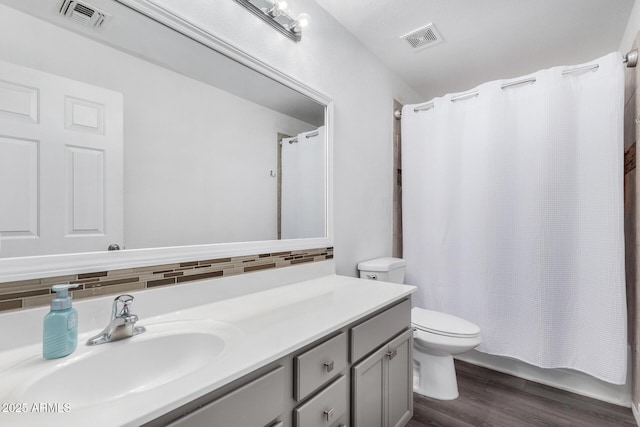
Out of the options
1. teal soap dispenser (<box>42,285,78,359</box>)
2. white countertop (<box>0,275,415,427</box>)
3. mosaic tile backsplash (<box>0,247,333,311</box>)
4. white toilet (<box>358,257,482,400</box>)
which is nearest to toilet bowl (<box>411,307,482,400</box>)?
white toilet (<box>358,257,482,400</box>)

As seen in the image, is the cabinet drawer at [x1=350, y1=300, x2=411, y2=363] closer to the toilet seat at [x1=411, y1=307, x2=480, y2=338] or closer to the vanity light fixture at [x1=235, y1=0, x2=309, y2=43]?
the toilet seat at [x1=411, y1=307, x2=480, y2=338]

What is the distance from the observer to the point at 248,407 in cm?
71

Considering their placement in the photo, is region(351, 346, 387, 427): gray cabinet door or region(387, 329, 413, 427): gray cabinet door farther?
region(387, 329, 413, 427): gray cabinet door

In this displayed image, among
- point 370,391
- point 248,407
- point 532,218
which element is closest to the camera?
point 248,407

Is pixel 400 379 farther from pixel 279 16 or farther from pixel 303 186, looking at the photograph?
pixel 279 16

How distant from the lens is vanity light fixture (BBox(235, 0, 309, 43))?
4.39ft

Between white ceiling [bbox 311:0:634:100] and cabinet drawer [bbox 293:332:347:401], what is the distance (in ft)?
5.85

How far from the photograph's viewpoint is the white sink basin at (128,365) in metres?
0.66

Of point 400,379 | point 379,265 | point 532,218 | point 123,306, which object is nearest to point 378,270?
point 379,265

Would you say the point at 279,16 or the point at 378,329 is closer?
the point at 378,329

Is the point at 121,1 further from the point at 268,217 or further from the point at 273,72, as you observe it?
the point at 268,217

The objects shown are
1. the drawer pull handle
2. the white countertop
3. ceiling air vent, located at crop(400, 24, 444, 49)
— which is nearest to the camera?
the white countertop

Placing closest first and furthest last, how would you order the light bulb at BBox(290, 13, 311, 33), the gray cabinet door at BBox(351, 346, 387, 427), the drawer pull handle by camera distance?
the drawer pull handle
the gray cabinet door at BBox(351, 346, 387, 427)
the light bulb at BBox(290, 13, 311, 33)

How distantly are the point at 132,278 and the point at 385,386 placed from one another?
1.07 meters
